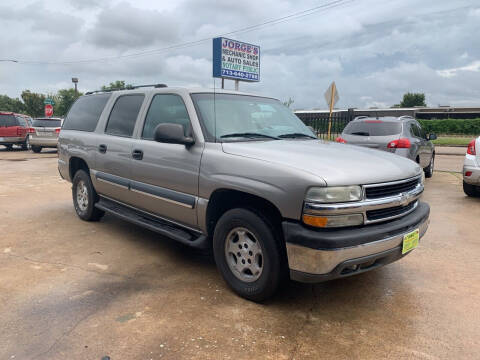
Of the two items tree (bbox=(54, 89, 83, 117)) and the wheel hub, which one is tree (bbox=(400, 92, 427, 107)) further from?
the wheel hub

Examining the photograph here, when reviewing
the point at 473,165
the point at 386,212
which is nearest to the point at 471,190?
the point at 473,165

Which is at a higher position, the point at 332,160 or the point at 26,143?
the point at 332,160

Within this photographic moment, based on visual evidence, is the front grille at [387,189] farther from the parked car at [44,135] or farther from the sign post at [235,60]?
the sign post at [235,60]

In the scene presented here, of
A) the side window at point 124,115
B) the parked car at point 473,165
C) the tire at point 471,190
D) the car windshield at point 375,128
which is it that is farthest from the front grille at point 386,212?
the car windshield at point 375,128

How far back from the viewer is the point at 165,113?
13.5 feet

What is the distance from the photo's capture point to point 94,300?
3221 millimetres

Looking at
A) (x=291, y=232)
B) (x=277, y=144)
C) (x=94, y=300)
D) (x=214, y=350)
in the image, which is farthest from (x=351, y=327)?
(x=94, y=300)

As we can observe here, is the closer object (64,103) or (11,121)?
(11,121)

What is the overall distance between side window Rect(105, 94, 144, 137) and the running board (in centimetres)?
90

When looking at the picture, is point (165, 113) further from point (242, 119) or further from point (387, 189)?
point (387, 189)

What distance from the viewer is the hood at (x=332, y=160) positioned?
2836 mm

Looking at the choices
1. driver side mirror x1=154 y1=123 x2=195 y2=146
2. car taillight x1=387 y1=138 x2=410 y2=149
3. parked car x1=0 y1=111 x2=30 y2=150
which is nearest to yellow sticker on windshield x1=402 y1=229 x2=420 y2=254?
driver side mirror x1=154 y1=123 x2=195 y2=146

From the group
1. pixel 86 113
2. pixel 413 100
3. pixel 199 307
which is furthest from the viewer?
pixel 413 100

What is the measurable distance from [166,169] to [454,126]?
38898mm
